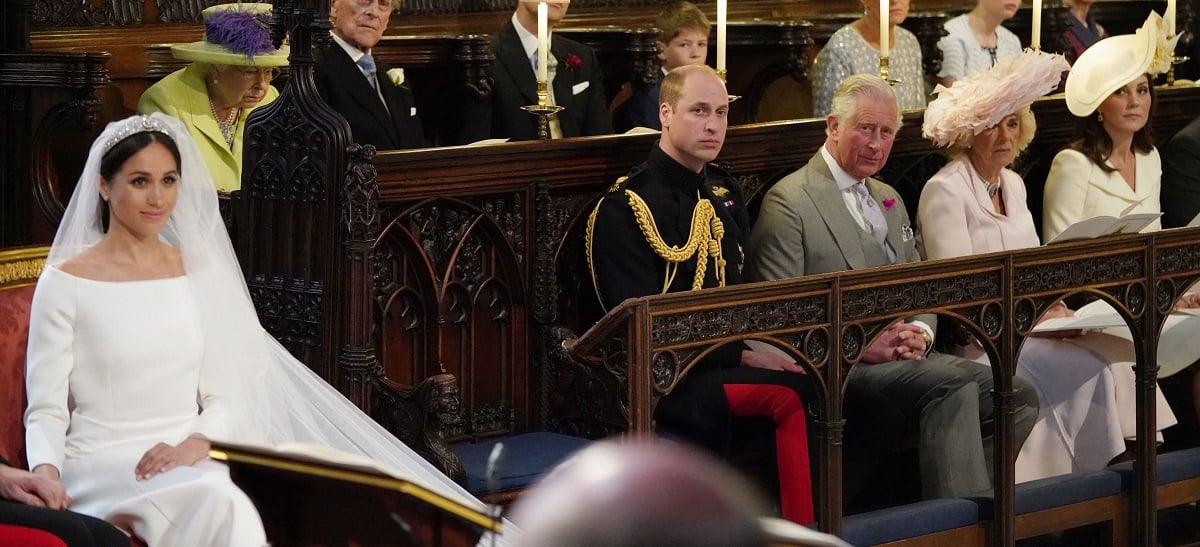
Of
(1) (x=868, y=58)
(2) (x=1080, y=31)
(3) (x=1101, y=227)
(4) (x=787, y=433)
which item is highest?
(2) (x=1080, y=31)

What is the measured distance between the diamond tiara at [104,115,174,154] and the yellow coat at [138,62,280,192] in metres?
1.63

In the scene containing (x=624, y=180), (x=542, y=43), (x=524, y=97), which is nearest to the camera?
(x=624, y=180)

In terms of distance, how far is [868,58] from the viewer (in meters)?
6.53

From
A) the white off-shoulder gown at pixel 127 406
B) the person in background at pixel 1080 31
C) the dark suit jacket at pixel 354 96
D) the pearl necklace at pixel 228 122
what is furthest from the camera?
the person in background at pixel 1080 31

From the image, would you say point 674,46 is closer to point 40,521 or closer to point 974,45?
point 974,45

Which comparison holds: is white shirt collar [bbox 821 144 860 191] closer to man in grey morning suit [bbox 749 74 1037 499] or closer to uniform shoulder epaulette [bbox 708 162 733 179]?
man in grey morning suit [bbox 749 74 1037 499]

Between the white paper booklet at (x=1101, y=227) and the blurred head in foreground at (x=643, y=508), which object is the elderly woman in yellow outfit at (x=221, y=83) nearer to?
the white paper booklet at (x=1101, y=227)

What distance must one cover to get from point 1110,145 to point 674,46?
164 cm

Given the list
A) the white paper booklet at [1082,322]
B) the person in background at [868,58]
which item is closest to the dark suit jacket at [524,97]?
the person in background at [868,58]

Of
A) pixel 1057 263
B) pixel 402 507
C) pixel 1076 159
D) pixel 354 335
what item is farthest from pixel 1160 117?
pixel 402 507

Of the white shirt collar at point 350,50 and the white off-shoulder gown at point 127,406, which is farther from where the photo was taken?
the white shirt collar at point 350,50

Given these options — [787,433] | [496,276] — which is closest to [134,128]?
[496,276]

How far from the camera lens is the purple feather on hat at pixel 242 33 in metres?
5.41

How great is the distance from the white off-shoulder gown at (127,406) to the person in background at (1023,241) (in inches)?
103
